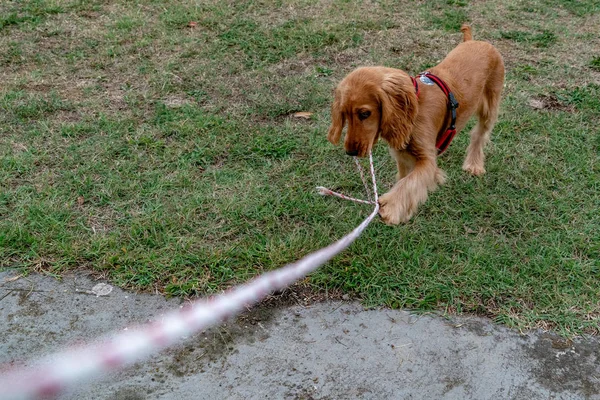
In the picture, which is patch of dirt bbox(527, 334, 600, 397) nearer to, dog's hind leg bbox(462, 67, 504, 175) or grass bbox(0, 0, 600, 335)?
grass bbox(0, 0, 600, 335)

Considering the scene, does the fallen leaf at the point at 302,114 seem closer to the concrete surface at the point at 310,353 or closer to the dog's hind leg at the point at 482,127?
the dog's hind leg at the point at 482,127

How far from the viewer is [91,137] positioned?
14.2 feet

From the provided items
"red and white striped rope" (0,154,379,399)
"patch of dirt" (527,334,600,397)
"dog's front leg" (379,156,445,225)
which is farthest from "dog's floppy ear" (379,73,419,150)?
"patch of dirt" (527,334,600,397)

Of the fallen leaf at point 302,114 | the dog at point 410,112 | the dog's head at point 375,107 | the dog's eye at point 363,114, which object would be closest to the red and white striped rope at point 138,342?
the dog at point 410,112

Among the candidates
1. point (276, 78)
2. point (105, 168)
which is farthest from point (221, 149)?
point (276, 78)

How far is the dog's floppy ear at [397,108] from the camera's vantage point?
3115 millimetres

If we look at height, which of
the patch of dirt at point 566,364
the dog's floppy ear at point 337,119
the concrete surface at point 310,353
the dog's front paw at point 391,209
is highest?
the dog's floppy ear at point 337,119

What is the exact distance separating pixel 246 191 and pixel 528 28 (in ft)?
14.8

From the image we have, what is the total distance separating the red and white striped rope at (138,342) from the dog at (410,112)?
0.31 metres

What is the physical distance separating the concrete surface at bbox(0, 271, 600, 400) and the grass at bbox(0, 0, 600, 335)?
14cm

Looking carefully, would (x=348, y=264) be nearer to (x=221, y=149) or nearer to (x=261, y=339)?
(x=261, y=339)

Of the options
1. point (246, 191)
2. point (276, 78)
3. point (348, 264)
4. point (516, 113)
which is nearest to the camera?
point (348, 264)

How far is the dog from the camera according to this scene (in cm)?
315

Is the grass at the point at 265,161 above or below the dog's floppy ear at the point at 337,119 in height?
below
